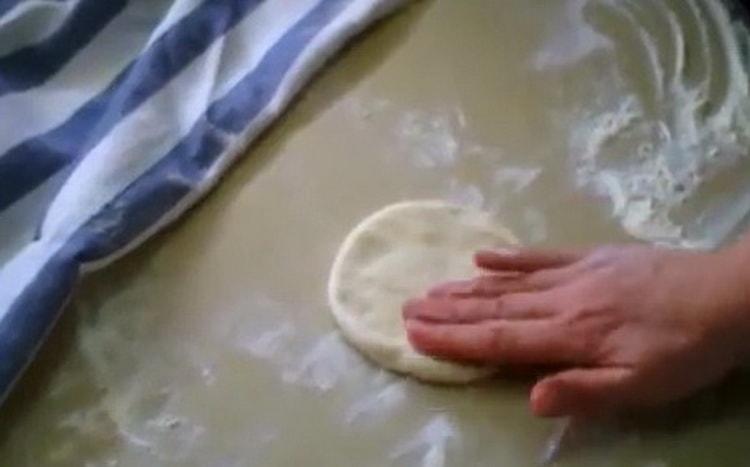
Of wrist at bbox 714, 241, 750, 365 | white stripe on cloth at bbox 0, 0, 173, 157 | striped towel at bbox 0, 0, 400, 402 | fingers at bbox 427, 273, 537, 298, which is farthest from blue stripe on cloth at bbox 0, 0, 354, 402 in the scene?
wrist at bbox 714, 241, 750, 365

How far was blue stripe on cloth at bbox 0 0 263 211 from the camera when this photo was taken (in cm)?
90

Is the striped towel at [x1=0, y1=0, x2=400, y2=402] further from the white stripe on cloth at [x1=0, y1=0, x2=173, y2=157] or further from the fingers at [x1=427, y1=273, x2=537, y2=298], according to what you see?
the fingers at [x1=427, y1=273, x2=537, y2=298]

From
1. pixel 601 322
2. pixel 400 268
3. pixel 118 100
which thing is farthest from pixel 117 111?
pixel 601 322

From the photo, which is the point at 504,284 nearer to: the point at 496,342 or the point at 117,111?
the point at 496,342

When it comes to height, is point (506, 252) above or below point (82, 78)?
below

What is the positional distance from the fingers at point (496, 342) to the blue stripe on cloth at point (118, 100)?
30 cm

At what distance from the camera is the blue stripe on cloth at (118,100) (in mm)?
896

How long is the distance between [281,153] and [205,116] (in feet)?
0.21

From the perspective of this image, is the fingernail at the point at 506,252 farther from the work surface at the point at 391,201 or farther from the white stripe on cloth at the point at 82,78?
the white stripe on cloth at the point at 82,78

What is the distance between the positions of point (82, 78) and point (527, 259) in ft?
1.30

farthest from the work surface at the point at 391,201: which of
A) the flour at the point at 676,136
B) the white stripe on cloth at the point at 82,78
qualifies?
the white stripe on cloth at the point at 82,78

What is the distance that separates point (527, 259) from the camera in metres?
0.83

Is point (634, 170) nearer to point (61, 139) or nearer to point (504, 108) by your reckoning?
point (504, 108)

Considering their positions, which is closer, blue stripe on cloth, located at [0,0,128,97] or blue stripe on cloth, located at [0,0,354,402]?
blue stripe on cloth, located at [0,0,354,402]
